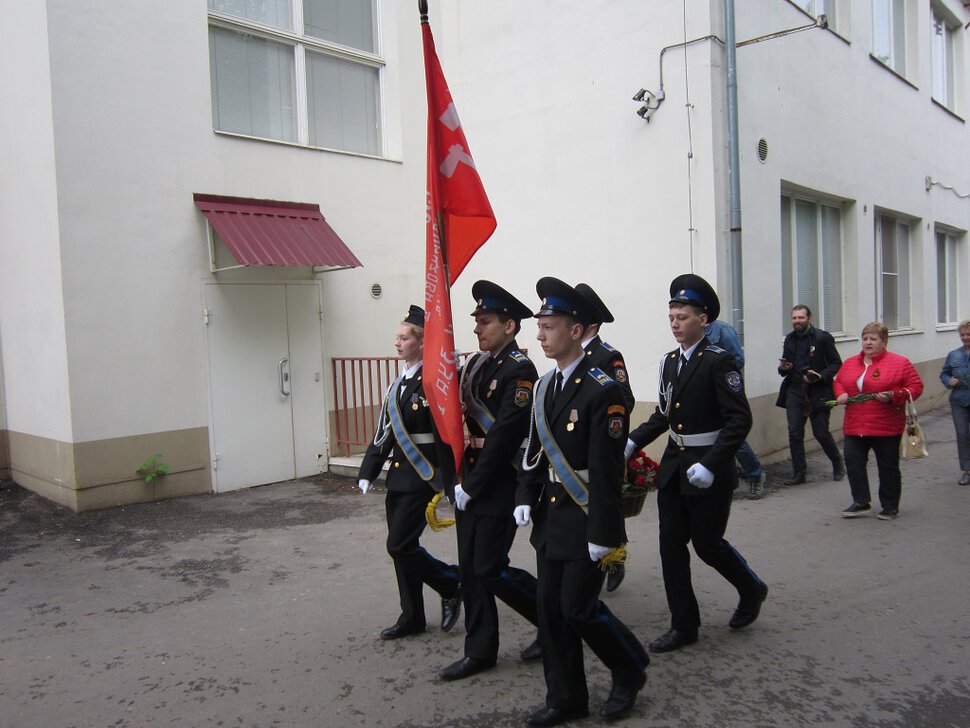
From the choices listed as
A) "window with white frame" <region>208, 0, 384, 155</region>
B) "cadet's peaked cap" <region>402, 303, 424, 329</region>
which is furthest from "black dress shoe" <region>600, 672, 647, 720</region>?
"window with white frame" <region>208, 0, 384, 155</region>

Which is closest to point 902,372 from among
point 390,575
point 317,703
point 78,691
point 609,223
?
point 609,223

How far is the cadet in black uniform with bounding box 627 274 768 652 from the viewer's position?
444 centimetres

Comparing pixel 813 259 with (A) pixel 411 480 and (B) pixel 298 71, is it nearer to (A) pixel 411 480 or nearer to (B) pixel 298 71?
(B) pixel 298 71

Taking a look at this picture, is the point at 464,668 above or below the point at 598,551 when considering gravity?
below

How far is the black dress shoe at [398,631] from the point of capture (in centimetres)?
477

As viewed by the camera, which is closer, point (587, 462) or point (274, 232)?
point (587, 462)

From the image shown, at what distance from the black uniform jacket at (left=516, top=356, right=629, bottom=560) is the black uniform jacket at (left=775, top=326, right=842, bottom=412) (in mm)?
5581

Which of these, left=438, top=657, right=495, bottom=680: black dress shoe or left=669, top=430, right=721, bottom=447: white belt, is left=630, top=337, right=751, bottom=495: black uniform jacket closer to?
left=669, top=430, right=721, bottom=447: white belt

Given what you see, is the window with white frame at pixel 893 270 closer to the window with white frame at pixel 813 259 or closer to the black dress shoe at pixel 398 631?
the window with white frame at pixel 813 259

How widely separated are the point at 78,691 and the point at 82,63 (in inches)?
236

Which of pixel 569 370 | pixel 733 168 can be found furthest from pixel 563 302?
pixel 733 168

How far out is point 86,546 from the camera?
273 inches

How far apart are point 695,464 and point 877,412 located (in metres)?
3.56

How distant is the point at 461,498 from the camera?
162 inches
